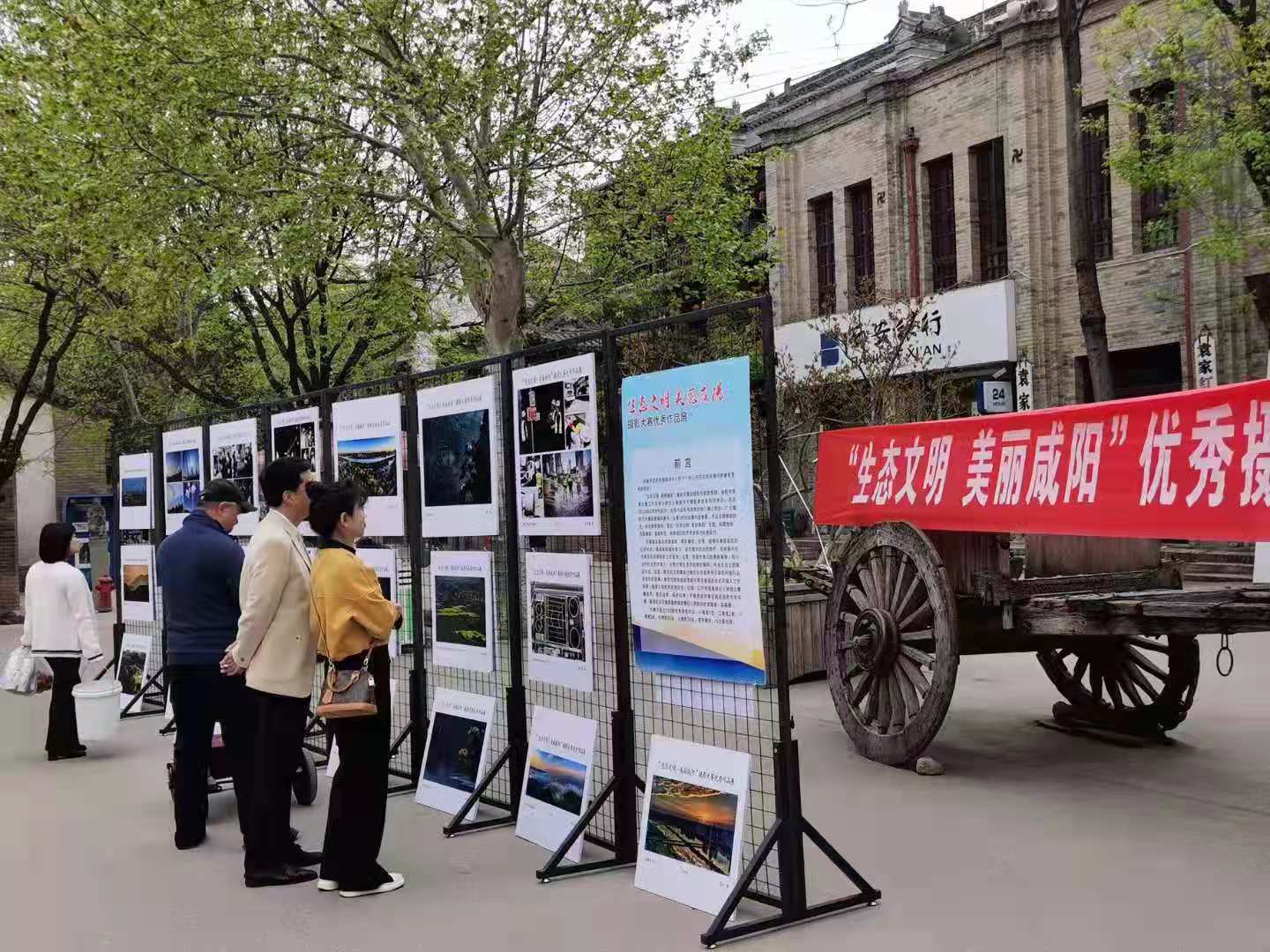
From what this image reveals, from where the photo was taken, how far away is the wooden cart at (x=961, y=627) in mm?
7445

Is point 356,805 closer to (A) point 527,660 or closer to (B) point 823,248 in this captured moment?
(A) point 527,660

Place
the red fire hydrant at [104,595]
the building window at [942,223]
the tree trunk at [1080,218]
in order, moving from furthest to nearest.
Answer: the red fire hydrant at [104,595], the building window at [942,223], the tree trunk at [1080,218]

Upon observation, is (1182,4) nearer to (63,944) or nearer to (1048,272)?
(1048,272)

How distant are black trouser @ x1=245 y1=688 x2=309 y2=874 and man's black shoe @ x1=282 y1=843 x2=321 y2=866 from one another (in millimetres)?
38

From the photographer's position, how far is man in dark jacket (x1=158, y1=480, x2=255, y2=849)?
6973 mm

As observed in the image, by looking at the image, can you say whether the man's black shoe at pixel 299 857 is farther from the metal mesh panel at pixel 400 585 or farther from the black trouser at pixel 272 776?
the metal mesh panel at pixel 400 585

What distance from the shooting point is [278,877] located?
6.29 meters

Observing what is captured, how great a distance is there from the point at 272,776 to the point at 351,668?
0.82 metres

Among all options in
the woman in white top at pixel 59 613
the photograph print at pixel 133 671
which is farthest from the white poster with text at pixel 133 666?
the woman in white top at pixel 59 613

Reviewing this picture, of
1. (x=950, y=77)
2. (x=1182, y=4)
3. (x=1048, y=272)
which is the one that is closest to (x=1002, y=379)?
(x=1048, y=272)

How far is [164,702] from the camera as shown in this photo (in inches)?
474

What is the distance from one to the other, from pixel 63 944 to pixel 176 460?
6.43 metres

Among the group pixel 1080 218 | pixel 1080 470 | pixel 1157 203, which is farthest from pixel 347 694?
pixel 1157 203

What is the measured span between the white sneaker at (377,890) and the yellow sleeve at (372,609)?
1.19 m
